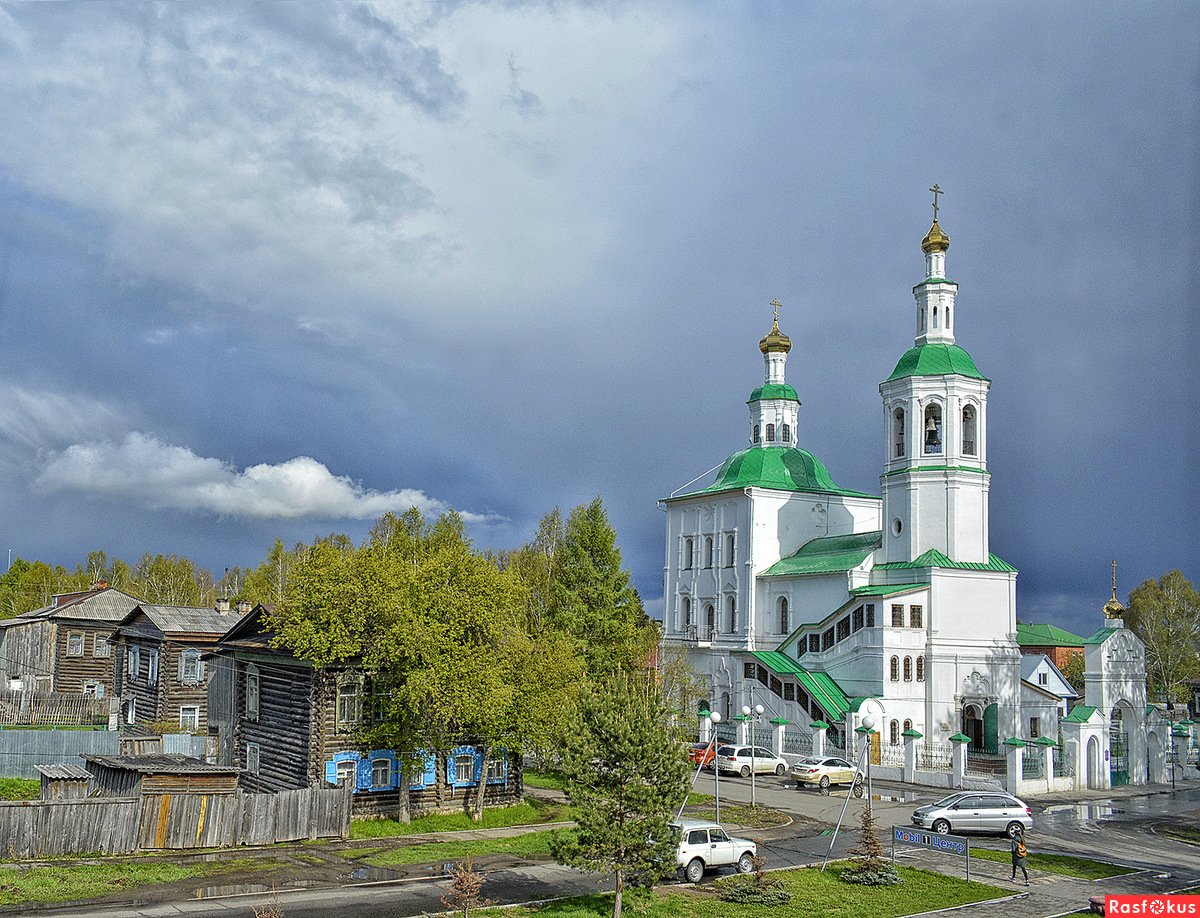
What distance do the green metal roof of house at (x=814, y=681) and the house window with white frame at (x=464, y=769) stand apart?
21003mm

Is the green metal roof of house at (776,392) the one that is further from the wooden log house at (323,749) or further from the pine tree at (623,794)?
the pine tree at (623,794)

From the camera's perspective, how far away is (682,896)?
2384 cm

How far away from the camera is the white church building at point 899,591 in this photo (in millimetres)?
51938

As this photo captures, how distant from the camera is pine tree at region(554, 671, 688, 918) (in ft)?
68.5

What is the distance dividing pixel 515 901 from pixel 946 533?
35.9m

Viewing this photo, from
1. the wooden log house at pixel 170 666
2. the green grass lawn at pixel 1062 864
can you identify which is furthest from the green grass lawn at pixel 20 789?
the green grass lawn at pixel 1062 864

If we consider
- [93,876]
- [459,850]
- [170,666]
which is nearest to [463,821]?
[459,850]

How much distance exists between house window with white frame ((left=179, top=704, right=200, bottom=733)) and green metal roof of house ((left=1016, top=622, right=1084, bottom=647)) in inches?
2386

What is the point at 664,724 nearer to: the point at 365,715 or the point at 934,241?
the point at 365,715

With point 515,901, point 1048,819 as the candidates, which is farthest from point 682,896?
point 1048,819

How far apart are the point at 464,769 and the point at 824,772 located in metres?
15.7

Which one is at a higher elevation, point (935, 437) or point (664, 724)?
point (935, 437)

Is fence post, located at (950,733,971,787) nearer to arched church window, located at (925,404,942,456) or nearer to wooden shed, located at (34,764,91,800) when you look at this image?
arched church window, located at (925,404,942,456)

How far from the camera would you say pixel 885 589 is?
174 ft
